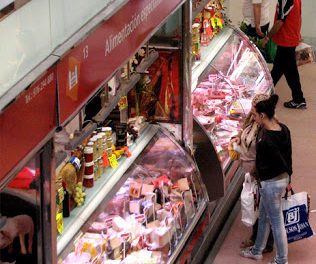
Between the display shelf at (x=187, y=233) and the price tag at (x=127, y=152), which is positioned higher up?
the price tag at (x=127, y=152)

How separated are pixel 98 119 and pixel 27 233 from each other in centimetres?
94

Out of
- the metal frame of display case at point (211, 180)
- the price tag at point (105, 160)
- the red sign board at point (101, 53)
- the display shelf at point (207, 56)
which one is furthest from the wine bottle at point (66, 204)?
the display shelf at point (207, 56)

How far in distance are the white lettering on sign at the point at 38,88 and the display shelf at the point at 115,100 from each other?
1.08 m

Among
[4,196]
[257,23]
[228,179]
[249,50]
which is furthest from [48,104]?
[257,23]

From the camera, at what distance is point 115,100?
4.13 m

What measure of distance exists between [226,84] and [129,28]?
3.77 m

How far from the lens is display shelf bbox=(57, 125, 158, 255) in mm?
3805

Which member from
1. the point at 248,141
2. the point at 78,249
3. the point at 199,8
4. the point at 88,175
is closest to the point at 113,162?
the point at 88,175

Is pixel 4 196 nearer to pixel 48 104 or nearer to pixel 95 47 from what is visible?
pixel 48 104

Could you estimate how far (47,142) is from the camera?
3.07 metres

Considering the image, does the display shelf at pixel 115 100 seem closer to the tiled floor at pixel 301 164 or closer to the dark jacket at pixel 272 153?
the dark jacket at pixel 272 153

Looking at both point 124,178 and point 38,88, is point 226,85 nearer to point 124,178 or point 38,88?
point 124,178

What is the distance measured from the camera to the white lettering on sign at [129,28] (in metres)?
3.40

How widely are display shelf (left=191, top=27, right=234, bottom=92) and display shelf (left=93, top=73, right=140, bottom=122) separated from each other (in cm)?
190
